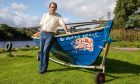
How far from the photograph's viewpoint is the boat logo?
10.6 m

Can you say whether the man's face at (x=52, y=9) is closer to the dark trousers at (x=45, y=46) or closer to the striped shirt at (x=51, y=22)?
the striped shirt at (x=51, y=22)

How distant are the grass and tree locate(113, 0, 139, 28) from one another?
108 feet

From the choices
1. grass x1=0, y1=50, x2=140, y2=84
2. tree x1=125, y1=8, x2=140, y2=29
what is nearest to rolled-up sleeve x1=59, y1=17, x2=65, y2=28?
grass x1=0, y1=50, x2=140, y2=84

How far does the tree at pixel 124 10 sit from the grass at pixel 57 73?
32.9m

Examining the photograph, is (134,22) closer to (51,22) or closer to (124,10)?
(124,10)

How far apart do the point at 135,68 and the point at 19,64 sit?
Result: 422 cm

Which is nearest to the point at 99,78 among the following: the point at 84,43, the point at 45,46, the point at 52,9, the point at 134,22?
the point at 84,43

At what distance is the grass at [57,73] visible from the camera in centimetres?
1016

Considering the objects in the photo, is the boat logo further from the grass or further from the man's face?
the man's face

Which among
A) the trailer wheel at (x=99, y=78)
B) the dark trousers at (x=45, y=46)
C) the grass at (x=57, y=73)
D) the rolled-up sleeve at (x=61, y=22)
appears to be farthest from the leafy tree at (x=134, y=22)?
the trailer wheel at (x=99, y=78)

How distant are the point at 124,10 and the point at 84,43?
36.9 meters

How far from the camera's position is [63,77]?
10.5 meters

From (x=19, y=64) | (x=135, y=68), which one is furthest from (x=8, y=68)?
(x=135, y=68)

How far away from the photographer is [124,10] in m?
46.8
